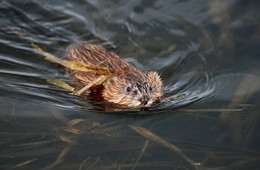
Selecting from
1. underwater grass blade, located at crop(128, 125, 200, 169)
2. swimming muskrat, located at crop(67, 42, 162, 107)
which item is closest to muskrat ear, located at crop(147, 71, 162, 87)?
swimming muskrat, located at crop(67, 42, 162, 107)

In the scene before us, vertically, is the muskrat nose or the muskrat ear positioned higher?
the muskrat ear

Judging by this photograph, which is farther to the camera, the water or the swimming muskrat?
the swimming muskrat

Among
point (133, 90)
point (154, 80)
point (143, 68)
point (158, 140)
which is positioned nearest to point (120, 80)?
point (133, 90)

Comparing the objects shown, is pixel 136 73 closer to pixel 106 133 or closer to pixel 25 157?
pixel 106 133

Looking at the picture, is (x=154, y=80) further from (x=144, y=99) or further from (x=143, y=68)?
(x=143, y=68)

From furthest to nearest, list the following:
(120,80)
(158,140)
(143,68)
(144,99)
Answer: (143,68) → (120,80) → (144,99) → (158,140)

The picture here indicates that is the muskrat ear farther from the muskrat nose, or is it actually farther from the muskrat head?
the muskrat nose

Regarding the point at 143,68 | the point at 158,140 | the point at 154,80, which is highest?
the point at 143,68

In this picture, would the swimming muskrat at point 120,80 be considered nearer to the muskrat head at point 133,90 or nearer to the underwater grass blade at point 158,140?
the muskrat head at point 133,90
